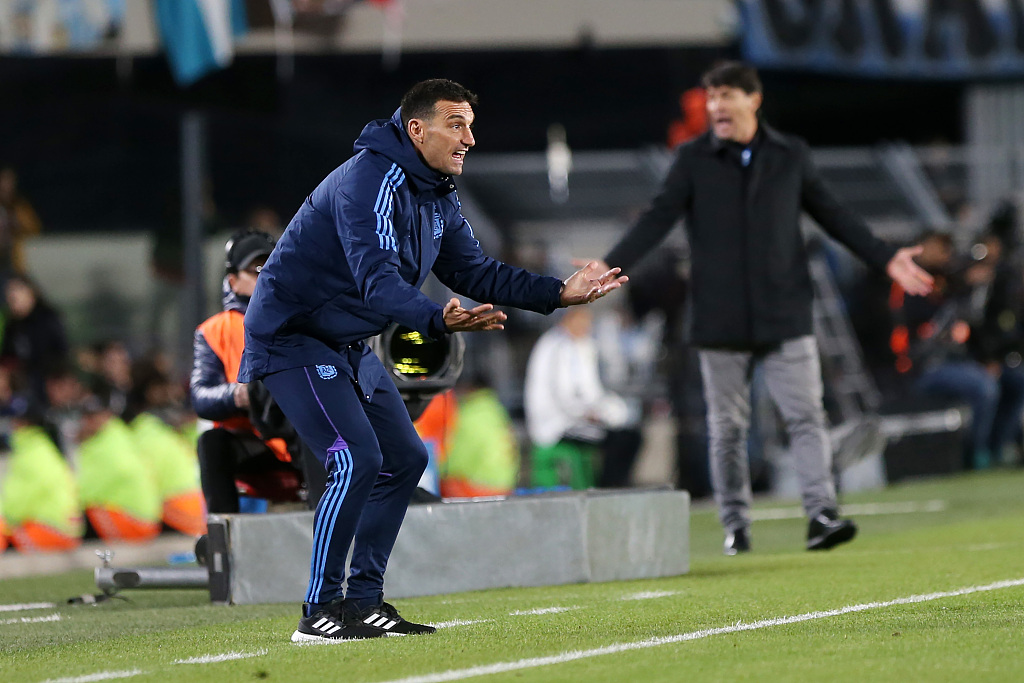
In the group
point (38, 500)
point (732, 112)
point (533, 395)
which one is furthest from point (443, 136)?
point (533, 395)

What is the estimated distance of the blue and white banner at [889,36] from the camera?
2241cm

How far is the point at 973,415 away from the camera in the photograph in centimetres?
1559

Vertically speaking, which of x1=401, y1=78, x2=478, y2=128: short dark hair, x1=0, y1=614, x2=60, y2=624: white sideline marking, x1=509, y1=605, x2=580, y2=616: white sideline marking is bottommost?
x1=0, y1=614, x2=60, y2=624: white sideline marking

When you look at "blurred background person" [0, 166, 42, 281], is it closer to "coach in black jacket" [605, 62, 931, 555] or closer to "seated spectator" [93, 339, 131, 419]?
"seated spectator" [93, 339, 131, 419]

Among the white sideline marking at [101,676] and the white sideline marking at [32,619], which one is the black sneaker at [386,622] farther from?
the white sideline marking at [32,619]

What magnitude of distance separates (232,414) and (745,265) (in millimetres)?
2891

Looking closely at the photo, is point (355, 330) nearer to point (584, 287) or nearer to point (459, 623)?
point (584, 287)

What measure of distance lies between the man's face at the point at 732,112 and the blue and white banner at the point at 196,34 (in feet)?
32.0

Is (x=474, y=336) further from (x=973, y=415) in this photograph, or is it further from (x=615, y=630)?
(x=615, y=630)

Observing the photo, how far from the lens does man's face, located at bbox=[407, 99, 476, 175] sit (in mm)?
5859

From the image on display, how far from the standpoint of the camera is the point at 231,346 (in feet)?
26.5

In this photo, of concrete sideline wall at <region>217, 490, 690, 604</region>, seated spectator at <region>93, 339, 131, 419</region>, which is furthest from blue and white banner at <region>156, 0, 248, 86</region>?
concrete sideline wall at <region>217, 490, 690, 604</region>

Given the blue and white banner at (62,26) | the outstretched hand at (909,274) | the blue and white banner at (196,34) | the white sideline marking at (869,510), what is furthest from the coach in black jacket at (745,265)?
the blue and white banner at (62,26)

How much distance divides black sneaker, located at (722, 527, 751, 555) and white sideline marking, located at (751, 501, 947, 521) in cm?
283
